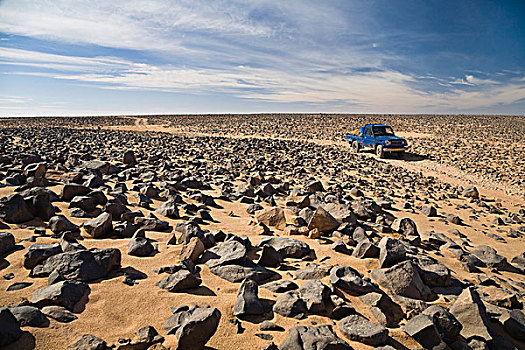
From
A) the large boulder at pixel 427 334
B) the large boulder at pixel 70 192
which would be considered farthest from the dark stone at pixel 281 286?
the large boulder at pixel 70 192

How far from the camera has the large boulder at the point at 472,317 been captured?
2938 millimetres

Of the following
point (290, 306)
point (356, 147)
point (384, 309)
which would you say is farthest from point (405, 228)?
point (356, 147)

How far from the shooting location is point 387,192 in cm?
976

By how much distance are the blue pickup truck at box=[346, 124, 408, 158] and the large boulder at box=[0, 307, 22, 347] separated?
701 inches

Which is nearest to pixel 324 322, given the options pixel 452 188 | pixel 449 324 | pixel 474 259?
pixel 449 324

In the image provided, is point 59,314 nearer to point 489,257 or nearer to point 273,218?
point 273,218

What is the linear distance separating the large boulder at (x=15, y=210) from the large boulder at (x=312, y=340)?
178 inches

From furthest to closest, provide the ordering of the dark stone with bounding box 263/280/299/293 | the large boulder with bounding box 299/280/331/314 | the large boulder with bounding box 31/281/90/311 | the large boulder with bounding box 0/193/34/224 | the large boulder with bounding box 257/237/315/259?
1. the large boulder with bounding box 0/193/34/224
2. the large boulder with bounding box 257/237/315/259
3. the dark stone with bounding box 263/280/299/293
4. the large boulder with bounding box 299/280/331/314
5. the large boulder with bounding box 31/281/90/311

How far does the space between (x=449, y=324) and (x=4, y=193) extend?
755cm

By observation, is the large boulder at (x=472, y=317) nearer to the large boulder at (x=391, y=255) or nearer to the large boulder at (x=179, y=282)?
the large boulder at (x=391, y=255)

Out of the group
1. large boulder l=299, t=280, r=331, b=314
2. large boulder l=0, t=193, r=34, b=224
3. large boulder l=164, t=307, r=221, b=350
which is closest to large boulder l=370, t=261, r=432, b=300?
large boulder l=299, t=280, r=331, b=314

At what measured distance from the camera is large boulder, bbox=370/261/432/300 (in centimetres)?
354

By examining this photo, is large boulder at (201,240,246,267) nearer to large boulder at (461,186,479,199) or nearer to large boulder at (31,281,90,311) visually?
large boulder at (31,281,90,311)

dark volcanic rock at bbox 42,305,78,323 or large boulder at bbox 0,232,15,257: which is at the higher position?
large boulder at bbox 0,232,15,257
